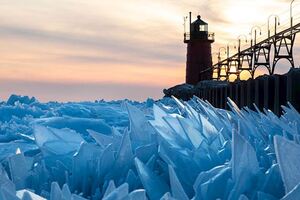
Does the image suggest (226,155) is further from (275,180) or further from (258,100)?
(258,100)

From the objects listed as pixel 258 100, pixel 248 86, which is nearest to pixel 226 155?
pixel 258 100

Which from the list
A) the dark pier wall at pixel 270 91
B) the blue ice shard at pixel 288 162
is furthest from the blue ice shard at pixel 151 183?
the dark pier wall at pixel 270 91

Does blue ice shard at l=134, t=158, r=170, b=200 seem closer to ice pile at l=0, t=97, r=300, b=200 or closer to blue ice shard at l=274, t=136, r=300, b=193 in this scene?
ice pile at l=0, t=97, r=300, b=200

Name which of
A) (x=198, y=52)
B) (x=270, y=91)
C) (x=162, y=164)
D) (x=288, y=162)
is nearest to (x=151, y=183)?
(x=162, y=164)

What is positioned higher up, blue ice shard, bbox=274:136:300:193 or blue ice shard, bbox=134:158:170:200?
blue ice shard, bbox=274:136:300:193

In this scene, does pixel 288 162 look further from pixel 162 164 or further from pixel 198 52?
pixel 198 52

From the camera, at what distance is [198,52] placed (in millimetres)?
47438

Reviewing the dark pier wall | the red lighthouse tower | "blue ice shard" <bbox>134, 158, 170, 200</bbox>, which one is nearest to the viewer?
"blue ice shard" <bbox>134, 158, 170, 200</bbox>

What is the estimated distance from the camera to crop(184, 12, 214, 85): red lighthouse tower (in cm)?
4694

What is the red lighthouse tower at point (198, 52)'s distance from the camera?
46.9 metres

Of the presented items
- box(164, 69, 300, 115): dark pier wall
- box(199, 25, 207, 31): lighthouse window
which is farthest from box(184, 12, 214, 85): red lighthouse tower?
box(164, 69, 300, 115): dark pier wall

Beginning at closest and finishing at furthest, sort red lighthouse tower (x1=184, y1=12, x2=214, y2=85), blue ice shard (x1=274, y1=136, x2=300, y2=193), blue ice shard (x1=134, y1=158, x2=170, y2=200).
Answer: blue ice shard (x1=274, y1=136, x2=300, y2=193), blue ice shard (x1=134, y1=158, x2=170, y2=200), red lighthouse tower (x1=184, y1=12, x2=214, y2=85)

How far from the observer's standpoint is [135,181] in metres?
0.93

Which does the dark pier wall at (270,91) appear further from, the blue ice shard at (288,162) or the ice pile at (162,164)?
the blue ice shard at (288,162)
